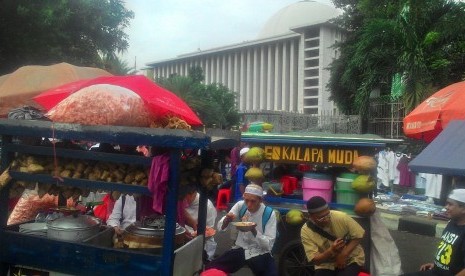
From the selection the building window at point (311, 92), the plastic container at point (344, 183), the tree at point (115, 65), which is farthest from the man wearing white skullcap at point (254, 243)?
the building window at point (311, 92)

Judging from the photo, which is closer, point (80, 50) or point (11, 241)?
point (11, 241)

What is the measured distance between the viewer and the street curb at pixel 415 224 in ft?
33.1

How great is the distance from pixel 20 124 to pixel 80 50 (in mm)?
15135

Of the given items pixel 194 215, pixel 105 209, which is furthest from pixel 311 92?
pixel 105 209

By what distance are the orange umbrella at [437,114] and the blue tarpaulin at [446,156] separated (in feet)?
4.39

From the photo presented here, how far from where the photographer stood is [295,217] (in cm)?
632

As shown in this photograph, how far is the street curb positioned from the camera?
33.1 feet

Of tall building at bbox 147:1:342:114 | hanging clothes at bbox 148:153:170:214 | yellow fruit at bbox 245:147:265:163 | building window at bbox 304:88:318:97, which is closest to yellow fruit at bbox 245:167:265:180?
yellow fruit at bbox 245:147:265:163

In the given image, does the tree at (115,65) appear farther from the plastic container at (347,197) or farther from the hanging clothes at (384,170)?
the plastic container at (347,197)

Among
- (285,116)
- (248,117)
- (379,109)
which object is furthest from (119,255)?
(248,117)

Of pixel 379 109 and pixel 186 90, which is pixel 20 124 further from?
pixel 186 90

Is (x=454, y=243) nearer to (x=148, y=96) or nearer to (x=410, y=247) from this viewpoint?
(x=148, y=96)

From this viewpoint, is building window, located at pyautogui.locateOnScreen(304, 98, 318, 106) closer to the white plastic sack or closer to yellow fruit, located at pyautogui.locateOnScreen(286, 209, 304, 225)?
yellow fruit, located at pyautogui.locateOnScreen(286, 209, 304, 225)

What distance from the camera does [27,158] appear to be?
11.7ft
